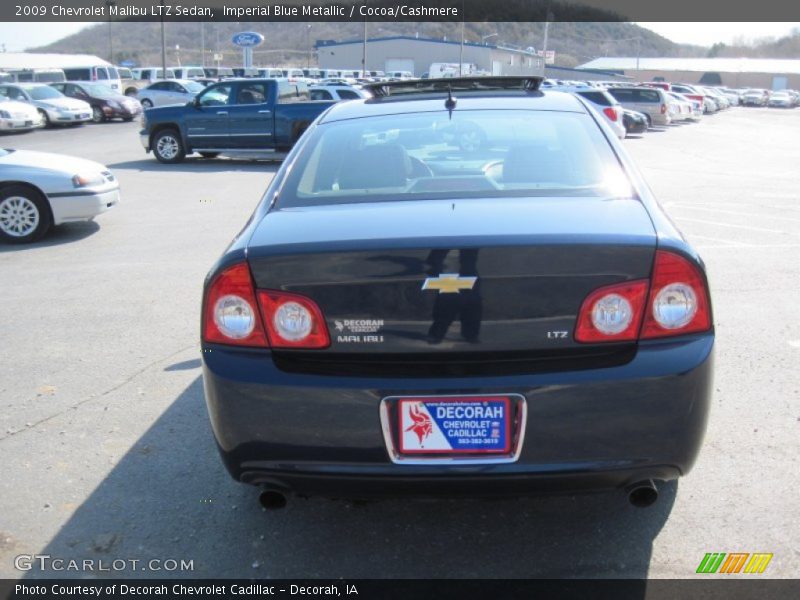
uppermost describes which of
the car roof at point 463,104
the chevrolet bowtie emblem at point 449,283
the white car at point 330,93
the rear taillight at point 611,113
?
the car roof at point 463,104

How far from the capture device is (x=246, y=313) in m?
2.76

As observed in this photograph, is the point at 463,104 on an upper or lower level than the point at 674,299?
upper

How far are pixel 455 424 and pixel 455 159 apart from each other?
1.54 meters

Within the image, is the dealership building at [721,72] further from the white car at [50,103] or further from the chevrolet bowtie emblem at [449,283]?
the chevrolet bowtie emblem at [449,283]

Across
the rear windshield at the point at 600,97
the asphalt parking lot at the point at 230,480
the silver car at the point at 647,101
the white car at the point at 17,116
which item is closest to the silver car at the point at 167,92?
the white car at the point at 17,116

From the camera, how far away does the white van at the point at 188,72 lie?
1832 inches

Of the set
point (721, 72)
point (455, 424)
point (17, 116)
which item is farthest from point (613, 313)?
point (721, 72)

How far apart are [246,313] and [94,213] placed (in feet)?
23.7

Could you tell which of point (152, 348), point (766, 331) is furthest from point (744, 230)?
point (152, 348)

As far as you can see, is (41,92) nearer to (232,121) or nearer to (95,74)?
(95,74)

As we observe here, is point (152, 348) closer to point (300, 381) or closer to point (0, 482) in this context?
point (0, 482)

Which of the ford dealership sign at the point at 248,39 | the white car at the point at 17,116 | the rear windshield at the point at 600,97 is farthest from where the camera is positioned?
the ford dealership sign at the point at 248,39

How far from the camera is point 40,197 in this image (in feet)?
29.6

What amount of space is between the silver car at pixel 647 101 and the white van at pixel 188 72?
26266 millimetres
